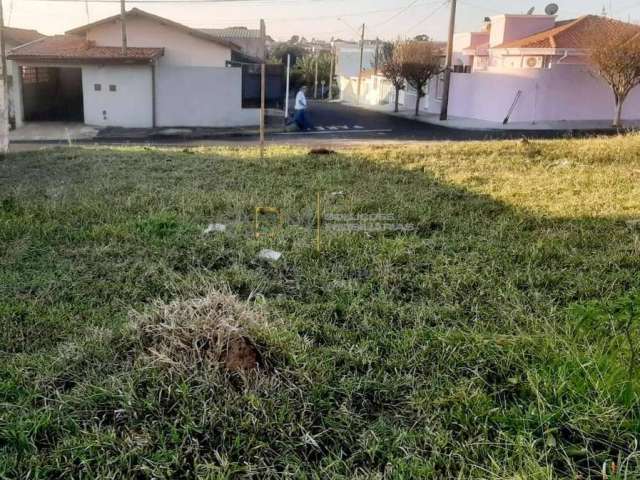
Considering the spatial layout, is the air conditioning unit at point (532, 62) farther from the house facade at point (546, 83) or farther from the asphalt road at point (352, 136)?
the asphalt road at point (352, 136)

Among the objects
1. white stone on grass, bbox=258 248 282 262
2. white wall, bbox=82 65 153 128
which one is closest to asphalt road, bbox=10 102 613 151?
white wall, bbox=82 65 153 128

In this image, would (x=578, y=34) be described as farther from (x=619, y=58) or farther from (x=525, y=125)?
(x=619, y=58)

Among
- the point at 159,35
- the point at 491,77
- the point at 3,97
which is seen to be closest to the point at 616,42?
the point at 491,77

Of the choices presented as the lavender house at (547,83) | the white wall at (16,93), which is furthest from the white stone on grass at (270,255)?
the lavender house at (547,83)

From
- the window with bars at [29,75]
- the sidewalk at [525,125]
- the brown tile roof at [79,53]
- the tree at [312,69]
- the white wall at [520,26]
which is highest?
the white wall at [520,26]

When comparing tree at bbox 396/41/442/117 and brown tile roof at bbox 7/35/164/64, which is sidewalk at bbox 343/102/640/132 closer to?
tree at bbox 396/41/442/117

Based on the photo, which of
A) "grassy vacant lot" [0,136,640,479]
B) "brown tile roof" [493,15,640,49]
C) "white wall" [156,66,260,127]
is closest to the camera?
"grassy vacant lot" [0,136,640,479]

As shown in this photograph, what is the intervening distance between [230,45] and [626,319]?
19.8 m

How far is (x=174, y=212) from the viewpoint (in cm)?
614

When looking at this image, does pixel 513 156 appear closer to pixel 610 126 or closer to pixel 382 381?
pixel 382 381

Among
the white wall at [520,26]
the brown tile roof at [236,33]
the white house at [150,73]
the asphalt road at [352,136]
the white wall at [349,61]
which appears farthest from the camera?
the white wall at [349,61]

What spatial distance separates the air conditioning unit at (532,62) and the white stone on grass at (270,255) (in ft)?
68.5

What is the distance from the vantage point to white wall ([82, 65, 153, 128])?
66.3 feet

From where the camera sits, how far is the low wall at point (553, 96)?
2200 cm
